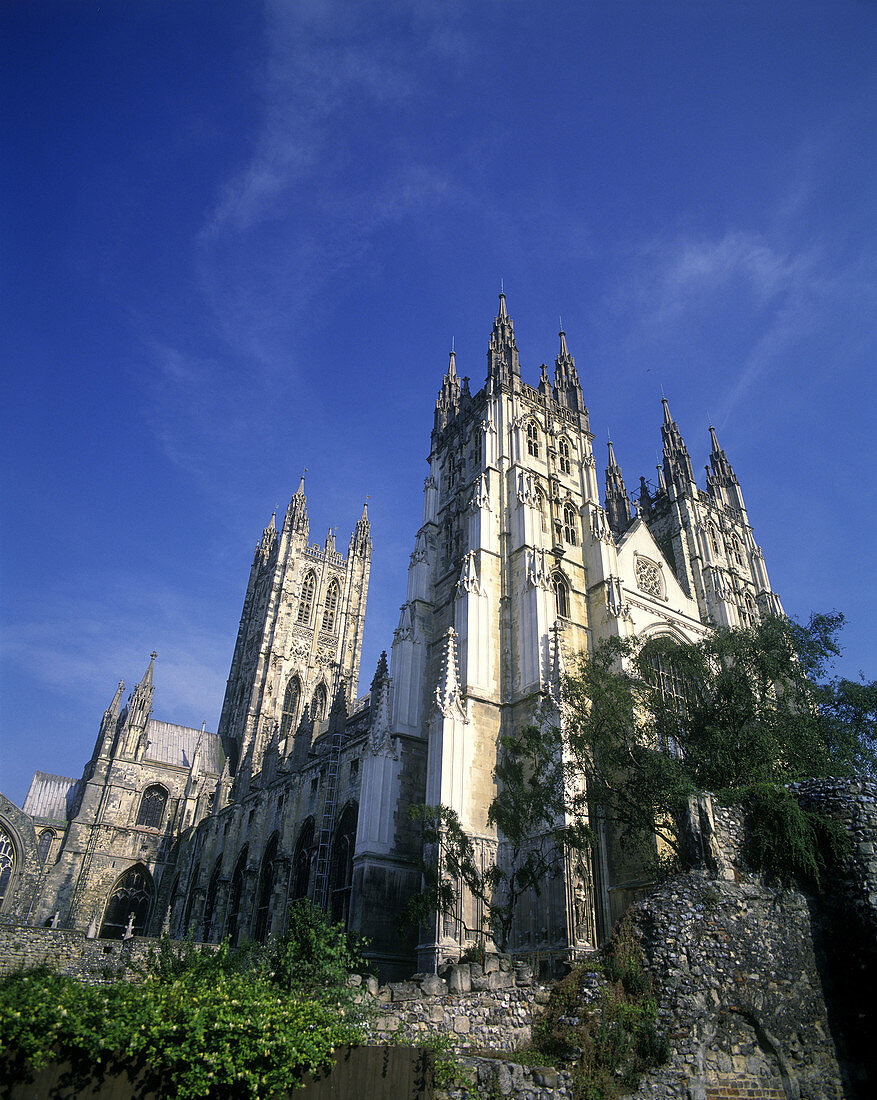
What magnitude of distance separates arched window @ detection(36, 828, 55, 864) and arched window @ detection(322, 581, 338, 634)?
2517 centimetres

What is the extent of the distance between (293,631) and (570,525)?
3559 cm

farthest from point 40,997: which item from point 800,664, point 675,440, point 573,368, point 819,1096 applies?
point 675,440

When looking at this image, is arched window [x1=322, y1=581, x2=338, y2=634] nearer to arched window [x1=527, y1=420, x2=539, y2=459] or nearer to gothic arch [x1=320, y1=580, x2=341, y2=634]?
gothic arch [x1=320, y1=580, x2=341, y2=634]

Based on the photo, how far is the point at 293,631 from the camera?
5875cm

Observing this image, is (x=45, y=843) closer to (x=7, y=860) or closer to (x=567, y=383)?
(x=7, y=860)

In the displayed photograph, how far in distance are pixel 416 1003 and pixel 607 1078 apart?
10.6ft

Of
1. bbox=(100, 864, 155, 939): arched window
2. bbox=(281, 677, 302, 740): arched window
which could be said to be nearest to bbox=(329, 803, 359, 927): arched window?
bbox=(100, 864, 155, 939): arched window

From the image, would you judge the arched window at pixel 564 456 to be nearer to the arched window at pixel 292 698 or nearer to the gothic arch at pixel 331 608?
the arched window at pixel 292 698

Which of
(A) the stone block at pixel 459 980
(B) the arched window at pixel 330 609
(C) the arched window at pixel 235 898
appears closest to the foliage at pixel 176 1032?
(A) the stone block at pixel 459 980

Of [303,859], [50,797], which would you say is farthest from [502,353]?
[50,797]

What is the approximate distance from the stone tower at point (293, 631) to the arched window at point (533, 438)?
28502mm

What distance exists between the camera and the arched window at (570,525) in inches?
1122

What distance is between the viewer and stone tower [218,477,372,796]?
54781mm

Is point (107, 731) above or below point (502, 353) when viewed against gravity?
below
